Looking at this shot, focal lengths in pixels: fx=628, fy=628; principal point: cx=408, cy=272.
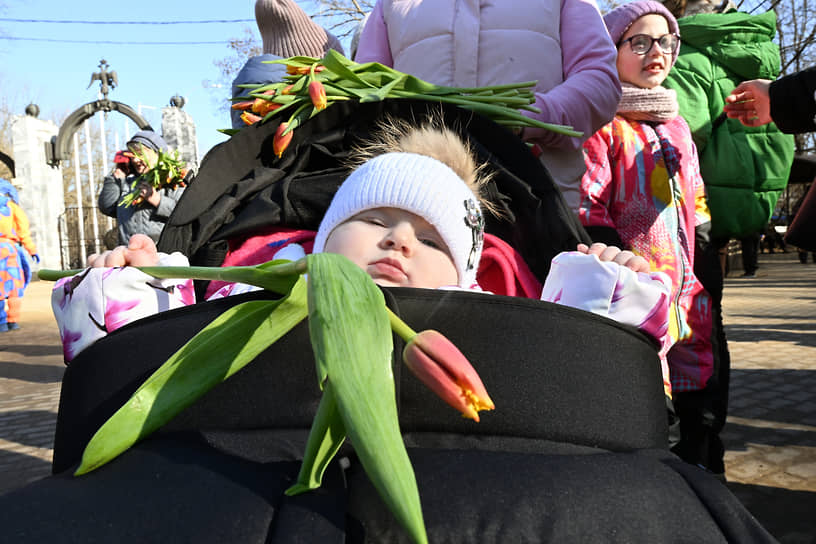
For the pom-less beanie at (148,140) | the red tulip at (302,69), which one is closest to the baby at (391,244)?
the red tulip at (302,69)

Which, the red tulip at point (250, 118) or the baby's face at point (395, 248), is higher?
the red tulip at point (250, 118)

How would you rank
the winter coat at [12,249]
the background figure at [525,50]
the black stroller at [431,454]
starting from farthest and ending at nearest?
1. the winter coat at [12,249]
2. the background figure at [525,50]
3. the black stroller at [431,454]

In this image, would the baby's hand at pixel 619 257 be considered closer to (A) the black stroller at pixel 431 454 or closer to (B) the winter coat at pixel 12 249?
(A) the black stroller at pixel 431 454

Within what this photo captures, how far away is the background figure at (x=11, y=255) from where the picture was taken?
25.1 ft

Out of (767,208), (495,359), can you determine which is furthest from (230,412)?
(767,208)

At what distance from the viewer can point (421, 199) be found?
144 cm

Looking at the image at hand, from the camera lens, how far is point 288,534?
0.65 metres

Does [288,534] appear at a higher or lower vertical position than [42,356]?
higher

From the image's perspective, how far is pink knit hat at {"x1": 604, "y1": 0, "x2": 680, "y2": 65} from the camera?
7.93ft

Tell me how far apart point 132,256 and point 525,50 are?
129cm

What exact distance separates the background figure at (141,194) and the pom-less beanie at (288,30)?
73.0 inches

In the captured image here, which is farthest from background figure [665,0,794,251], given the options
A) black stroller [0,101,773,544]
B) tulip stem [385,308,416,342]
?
tulip stem [385,308,416,342]

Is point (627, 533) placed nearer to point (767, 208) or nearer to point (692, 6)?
point (767, 208)

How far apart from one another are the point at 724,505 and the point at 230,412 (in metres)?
0.64
